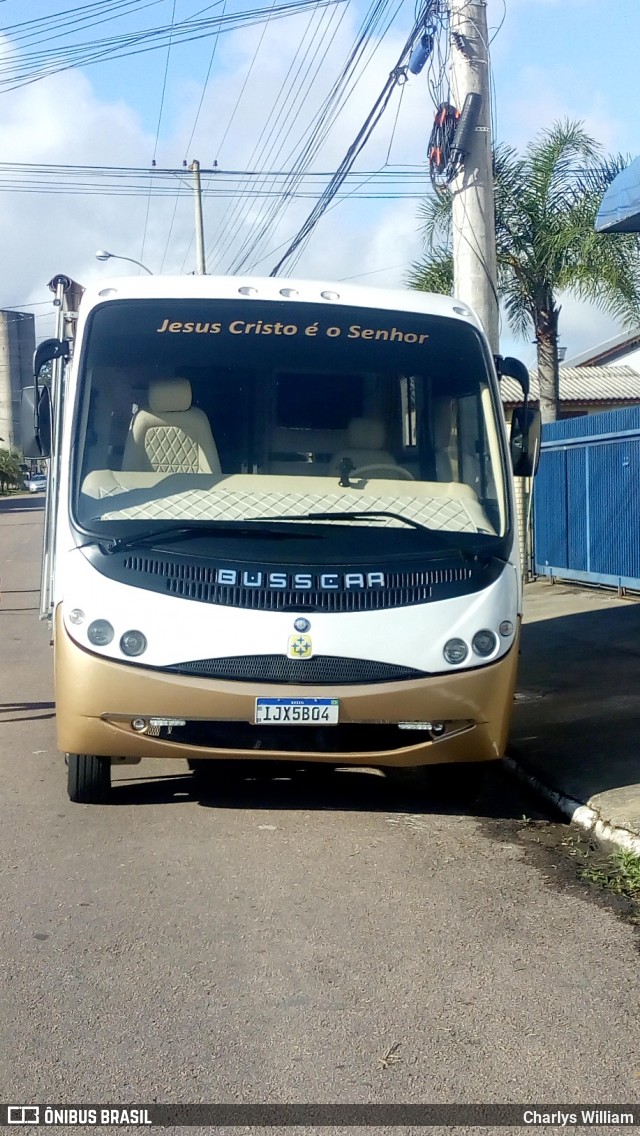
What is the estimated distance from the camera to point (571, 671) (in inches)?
419

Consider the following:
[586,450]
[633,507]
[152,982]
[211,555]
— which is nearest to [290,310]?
[211,555]

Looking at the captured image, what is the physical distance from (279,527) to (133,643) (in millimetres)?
885

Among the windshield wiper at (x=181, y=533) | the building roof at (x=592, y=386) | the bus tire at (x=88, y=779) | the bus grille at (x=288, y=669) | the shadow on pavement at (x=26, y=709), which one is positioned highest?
the building roof at (x=592, y=386)

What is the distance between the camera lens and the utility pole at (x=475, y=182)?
1077 cm

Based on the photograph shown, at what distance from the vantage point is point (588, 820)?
642cm

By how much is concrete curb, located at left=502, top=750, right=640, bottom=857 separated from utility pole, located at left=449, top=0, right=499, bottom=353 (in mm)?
4747

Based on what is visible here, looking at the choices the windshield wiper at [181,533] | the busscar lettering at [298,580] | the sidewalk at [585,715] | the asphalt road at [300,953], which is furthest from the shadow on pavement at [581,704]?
the windshield wiper at [181,533]

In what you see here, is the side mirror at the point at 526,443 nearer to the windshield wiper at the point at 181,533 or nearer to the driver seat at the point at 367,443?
the driver seat at the point at 367,443

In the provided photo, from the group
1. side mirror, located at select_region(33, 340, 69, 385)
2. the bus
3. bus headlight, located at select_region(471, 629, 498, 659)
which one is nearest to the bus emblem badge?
the bus

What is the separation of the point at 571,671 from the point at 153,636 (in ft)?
18.6

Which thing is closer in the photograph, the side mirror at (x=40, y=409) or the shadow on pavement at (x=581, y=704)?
the side mirror at (x=40, y=409)

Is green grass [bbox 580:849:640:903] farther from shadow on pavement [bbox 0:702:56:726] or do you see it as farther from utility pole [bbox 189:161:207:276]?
utility pole [bbox 189:161:207:276]

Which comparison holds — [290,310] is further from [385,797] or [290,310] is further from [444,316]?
[385,797]

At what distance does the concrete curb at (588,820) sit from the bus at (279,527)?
0.65 m
